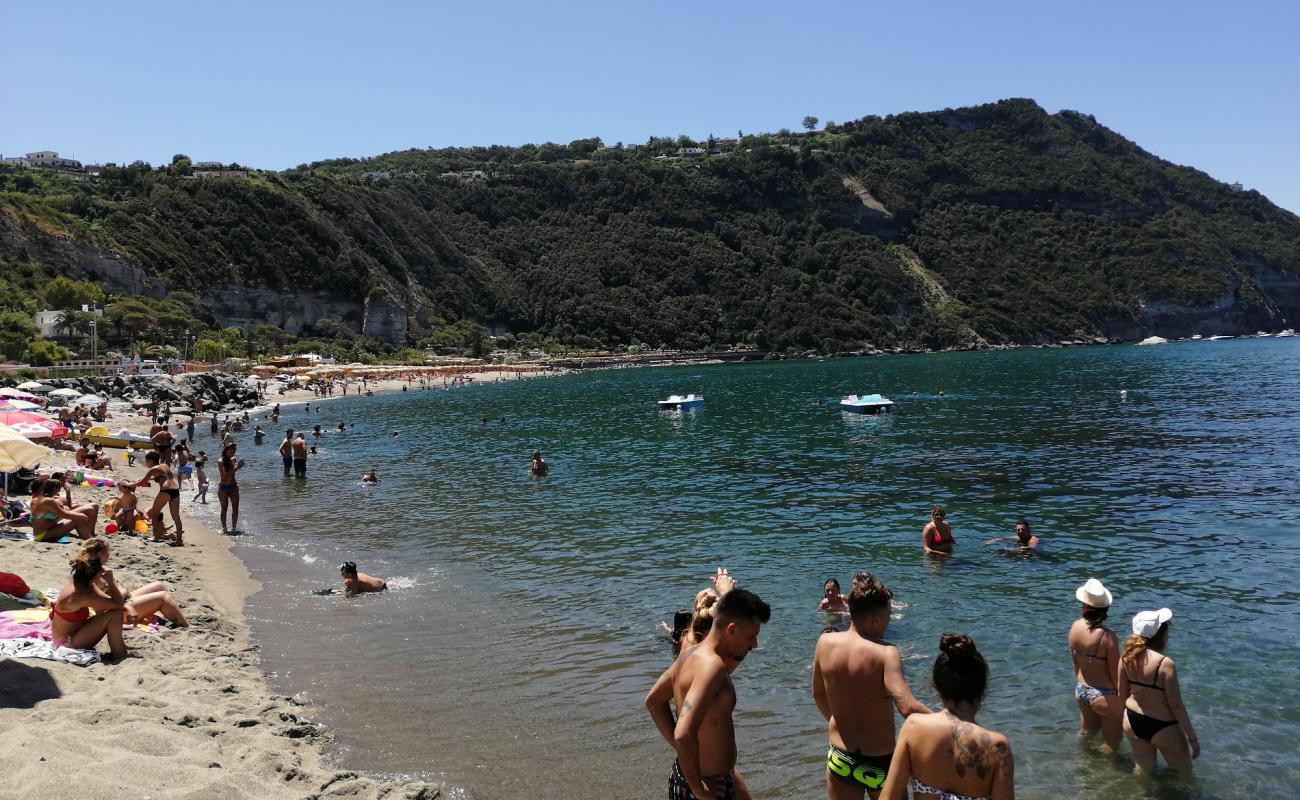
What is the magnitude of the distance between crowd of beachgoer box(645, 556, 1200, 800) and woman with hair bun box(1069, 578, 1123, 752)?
34cm

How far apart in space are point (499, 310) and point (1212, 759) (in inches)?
5768

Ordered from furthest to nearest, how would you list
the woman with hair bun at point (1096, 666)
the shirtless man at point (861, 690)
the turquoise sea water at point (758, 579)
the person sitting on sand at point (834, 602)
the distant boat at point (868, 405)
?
the distant boat at point (868, 405) < the person sitting on sand at point (834, 602) < the turquoise sea water at point (758, 579) < the woman with hair bun at point (1096, 666) < the shirtless man at point (861, 690)

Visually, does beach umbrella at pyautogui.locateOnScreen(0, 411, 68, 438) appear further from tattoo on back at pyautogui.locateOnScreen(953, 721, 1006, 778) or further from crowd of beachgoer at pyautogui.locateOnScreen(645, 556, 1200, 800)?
tattoo on back at pyautogui.locateOnScreen(953, 721, 1006, 778)

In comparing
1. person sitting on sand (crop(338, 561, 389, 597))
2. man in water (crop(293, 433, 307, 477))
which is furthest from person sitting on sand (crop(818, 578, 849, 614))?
man in water (crop(293, 433, 307, 477))

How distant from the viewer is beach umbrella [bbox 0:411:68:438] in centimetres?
1638

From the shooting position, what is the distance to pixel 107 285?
8581 cm

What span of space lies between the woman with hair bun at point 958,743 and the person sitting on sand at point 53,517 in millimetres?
14449

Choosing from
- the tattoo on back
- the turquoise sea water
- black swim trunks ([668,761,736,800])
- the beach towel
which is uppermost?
the tattoo on back

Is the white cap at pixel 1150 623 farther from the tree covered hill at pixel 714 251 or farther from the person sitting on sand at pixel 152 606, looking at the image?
the tree covered hill at pixel 714 251

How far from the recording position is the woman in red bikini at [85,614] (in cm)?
808

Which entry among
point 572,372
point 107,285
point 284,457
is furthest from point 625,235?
point 284,457

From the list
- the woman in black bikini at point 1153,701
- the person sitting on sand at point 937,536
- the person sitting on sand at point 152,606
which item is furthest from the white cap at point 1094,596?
the person sitting on sand at point 152,606

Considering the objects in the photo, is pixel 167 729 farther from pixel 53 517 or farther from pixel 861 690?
pixel 53 517

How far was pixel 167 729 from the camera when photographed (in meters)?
6.65
